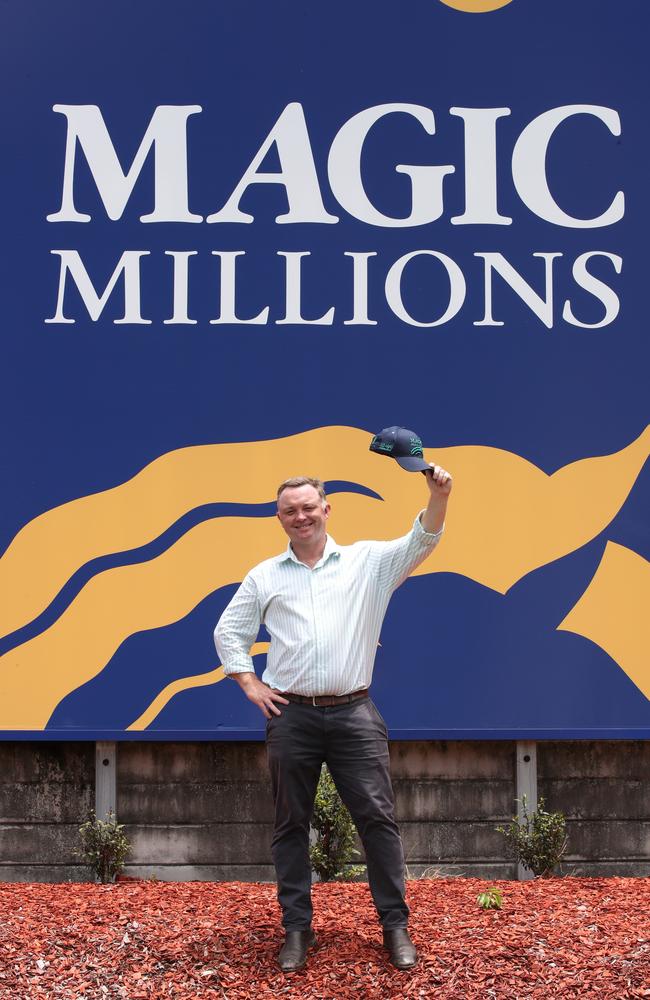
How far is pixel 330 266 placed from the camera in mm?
6117

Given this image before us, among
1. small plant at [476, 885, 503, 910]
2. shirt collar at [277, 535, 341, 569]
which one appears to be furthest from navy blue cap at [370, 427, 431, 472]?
small plant at [476, 885, 503, 910]

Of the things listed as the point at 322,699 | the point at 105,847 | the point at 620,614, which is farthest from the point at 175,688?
the point at 620,614

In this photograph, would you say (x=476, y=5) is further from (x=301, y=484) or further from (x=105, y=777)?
(x=105, y=777)

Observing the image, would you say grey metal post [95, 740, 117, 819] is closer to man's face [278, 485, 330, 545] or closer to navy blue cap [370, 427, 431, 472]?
man's face [278, 485, 330, 545]

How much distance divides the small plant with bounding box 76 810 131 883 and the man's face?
2577mm

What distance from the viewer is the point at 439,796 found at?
6.11 m

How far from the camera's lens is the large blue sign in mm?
6043

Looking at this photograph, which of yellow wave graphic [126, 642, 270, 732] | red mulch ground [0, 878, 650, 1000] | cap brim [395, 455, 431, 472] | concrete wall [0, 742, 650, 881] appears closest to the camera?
cap brim [395, 455, 431, 472]

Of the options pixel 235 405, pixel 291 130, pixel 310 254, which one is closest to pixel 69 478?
pixel 235 405

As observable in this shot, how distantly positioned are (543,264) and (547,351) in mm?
493

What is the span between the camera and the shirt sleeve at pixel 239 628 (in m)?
4.29

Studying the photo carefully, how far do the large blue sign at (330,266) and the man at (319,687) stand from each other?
68.5 inches

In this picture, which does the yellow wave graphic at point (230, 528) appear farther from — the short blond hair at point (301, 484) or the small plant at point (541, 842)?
the short blond hair at point (301, 484)

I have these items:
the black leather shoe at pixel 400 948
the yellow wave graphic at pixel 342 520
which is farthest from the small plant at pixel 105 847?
the black leather shoe at pixel 400 948
